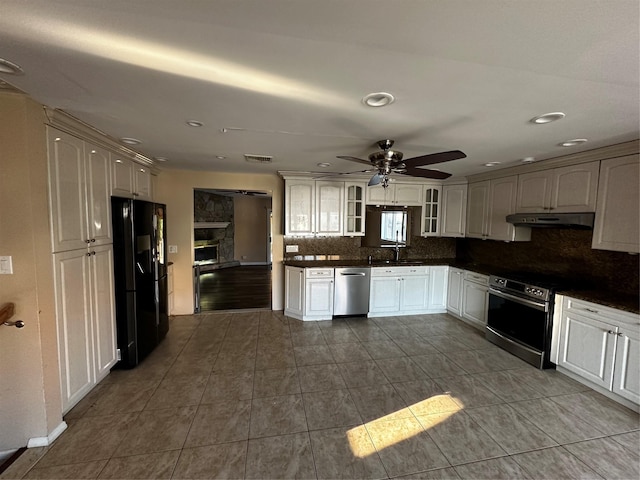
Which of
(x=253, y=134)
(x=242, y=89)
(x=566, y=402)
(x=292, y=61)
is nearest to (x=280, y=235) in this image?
(x=253, y=134)

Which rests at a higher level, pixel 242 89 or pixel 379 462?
pixel 242 89

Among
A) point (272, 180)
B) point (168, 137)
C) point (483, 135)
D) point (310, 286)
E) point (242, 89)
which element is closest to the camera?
point (242, 89)

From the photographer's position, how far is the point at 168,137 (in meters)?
2.48

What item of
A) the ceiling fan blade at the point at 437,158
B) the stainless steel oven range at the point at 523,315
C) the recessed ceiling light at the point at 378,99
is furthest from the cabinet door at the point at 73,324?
the stainless steel oven range at the point at 523,315

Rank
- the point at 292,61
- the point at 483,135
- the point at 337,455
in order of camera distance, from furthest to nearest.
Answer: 1. the point at 483,135
2. the point at 337,455
3. the point at 292,61

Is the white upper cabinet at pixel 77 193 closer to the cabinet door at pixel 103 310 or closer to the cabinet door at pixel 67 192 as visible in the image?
the cabinet door at pixel 67 192

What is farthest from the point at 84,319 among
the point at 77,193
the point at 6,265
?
the point at 77,193

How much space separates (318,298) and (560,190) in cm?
335

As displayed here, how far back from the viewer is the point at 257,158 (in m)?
3.28

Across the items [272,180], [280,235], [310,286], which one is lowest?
[310,286]

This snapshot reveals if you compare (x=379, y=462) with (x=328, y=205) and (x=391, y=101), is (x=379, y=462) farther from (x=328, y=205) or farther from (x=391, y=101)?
(x=328, y=205)

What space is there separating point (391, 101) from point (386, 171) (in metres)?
0.85

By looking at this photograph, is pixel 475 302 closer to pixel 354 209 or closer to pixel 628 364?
pixel 628 364

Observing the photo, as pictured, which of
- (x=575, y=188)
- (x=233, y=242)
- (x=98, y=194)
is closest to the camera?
(x=98, y=194)
